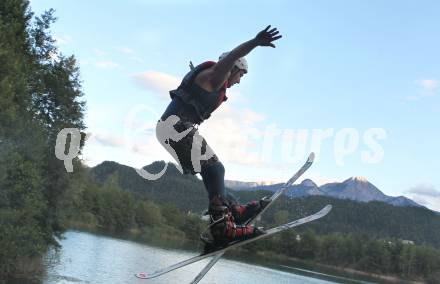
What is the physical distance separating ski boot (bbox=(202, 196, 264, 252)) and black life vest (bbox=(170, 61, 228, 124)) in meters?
1.18

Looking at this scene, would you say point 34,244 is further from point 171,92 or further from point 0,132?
point 171,92

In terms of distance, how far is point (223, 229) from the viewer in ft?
23.1

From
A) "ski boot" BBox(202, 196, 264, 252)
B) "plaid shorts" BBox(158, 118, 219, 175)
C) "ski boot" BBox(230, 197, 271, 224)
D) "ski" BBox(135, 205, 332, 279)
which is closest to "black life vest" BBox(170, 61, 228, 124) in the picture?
"plaid shorts" BBox(158, 118, 219, 175)

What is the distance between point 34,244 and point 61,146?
A: 8216 mm

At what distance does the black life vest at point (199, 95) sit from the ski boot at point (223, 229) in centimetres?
118

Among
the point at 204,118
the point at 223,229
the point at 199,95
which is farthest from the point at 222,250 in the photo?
the point at 199,95

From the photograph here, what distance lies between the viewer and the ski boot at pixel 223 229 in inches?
272

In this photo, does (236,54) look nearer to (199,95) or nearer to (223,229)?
(199,95)

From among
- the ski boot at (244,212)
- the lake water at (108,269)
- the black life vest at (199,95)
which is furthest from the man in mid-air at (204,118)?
the lake water at (108,269)

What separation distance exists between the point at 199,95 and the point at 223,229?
1.84 metres

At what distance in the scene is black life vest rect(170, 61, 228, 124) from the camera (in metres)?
6.36

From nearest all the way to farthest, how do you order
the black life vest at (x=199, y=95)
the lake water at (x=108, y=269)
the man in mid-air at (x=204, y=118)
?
the man in mid-air at (x=204, y=118) → the black life vest at (x=199, y=95) → the lake water at (x=108, y=269)

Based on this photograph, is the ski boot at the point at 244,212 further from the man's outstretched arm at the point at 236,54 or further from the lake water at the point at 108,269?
the lake water at the point at 108,269

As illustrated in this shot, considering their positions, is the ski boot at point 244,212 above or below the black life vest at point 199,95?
below
